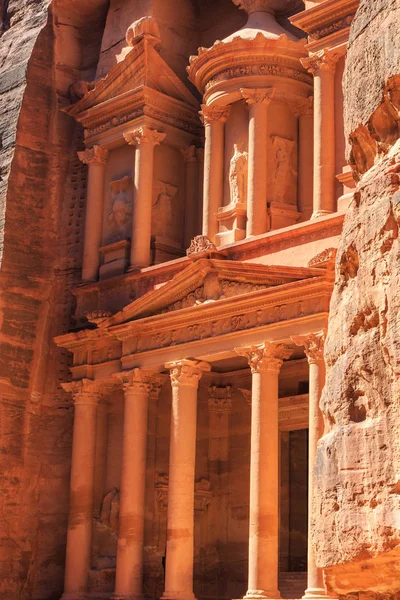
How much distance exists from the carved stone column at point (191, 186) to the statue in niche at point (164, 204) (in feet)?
1.22

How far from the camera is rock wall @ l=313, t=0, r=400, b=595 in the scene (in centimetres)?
526

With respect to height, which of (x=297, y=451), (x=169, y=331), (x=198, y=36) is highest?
(x=198, y=36)

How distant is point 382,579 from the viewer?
18.3ft

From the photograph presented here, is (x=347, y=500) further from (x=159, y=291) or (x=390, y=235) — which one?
(x=159, y=291)

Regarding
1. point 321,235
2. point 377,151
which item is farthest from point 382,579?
point 321,235

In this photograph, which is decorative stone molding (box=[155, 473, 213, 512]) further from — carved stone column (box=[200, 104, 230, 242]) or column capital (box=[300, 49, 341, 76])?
column capital (box=[300, 49, 341, 76])

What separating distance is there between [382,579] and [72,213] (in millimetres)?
21679

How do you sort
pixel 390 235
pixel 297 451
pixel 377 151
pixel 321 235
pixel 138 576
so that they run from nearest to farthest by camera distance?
1. pixel 390 235
2. pixel 377 151
3. pixel 321 235
4. pixel 138 576
5. pixel 297 451

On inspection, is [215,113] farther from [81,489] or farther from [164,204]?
[81,489]

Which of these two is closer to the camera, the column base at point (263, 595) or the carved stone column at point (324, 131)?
the column base at point (263, 595)

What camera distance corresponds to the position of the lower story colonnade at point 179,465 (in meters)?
20.3

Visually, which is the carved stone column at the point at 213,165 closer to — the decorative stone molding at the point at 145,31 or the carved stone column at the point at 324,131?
the decorative stone molding at the point at 145,31

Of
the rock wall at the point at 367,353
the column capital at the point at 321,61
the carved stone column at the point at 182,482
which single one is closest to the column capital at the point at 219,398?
the carved stone column at the point at 182,482

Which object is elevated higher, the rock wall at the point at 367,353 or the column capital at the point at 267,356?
the column capital at the point at 267,356
